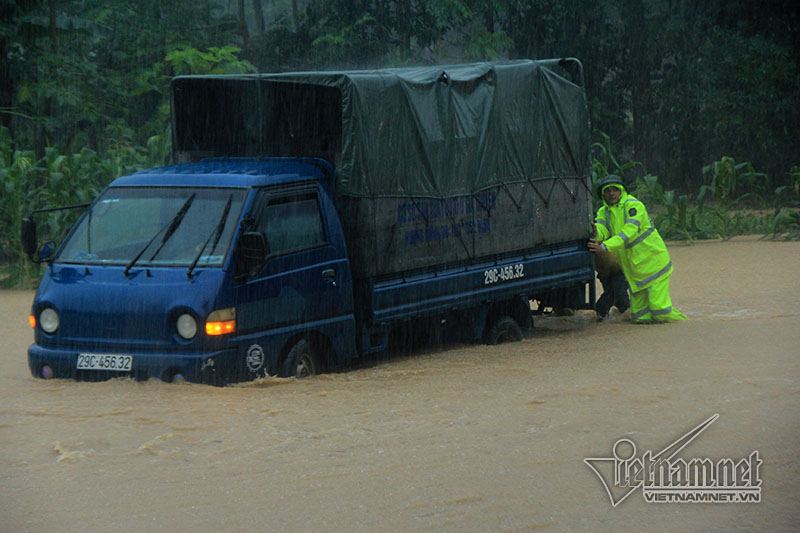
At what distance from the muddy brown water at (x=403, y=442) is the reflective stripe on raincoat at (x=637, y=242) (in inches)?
82.2

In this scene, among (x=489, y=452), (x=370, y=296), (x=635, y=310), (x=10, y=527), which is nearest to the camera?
(x=10, y=527)

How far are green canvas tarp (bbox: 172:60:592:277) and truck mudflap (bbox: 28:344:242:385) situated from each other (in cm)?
173

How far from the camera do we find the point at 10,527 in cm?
540

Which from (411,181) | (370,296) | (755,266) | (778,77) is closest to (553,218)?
(411,181)

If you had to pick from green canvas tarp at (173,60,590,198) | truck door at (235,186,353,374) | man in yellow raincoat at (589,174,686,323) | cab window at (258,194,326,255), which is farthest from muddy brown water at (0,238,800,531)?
man in yellow raincoat at (589,174,686,323)

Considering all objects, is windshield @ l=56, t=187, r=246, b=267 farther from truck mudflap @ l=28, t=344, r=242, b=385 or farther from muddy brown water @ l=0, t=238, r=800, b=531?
muddy brown water @ l=0, t=238, r=800, b=531

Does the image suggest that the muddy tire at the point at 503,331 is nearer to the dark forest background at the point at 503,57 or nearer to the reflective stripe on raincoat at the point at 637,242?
the reflective stripe on raincoat at the point at 637,242

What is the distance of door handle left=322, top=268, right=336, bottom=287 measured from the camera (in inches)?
347

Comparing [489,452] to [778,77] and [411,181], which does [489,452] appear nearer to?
[411,181]

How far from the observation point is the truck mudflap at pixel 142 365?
25.4ft

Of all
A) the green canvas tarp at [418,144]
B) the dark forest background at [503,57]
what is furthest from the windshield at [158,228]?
the dark forest background at [503,57]

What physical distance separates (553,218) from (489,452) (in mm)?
5162

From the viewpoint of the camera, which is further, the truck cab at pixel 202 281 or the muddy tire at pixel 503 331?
Result: the muddy tire at pixel 503 331

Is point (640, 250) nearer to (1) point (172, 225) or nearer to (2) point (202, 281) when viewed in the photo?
(1) point (172, 225)
